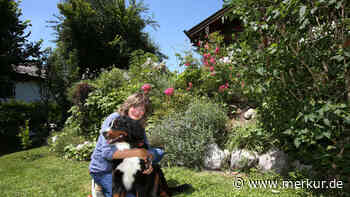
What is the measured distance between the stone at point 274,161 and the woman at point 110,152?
2118mm

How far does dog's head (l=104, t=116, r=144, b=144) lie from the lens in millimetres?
2008

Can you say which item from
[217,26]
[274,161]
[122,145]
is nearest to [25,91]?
[217,26]

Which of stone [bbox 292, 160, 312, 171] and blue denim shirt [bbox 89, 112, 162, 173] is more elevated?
blue denim shirt [bbox 89, 112, 162, 173]

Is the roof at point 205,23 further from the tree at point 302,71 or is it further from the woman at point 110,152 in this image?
the woman at point 110,152

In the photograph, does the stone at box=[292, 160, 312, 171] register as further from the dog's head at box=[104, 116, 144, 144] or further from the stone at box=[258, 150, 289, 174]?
the dog's head at box=[104, 116, 144, 144]

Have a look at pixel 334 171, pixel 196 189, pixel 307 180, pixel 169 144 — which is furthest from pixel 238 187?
pixel 169 144

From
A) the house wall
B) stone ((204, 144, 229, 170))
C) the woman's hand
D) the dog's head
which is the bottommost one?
stone ((204, 144, 229, 170))

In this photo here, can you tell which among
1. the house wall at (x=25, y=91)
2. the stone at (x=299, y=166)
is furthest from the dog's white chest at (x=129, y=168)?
the house wall at (x=25, y=91)

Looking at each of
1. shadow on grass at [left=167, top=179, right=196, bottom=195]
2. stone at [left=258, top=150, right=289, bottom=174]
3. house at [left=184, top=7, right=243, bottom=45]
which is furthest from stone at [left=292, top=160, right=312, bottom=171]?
house at [left=184, top=7, right=243, bottom=45]

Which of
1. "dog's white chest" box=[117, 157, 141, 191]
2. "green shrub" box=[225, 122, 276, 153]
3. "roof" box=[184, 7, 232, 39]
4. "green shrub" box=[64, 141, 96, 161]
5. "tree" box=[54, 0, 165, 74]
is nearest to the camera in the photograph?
"dog's white chest" box=[117, 157, 141, 191]

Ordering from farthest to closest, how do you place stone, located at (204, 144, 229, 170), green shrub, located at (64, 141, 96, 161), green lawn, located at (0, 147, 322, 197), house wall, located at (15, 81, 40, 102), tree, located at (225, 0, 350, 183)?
1. house wall, located at (15, 81, 40, 102)
2. green shrub, located at (64, 141, 96, 161)
3. stone, located at (204, 144, 229, 170)
4. green lawn, located at (0, 147, 322, 197)
5. tree, located at (225, 0, 350, 183)

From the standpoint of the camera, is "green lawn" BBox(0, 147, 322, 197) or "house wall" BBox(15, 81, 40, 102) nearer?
"green lawn" BBox(0, 147, 322, 197)

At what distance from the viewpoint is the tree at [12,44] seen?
9773 millimetres

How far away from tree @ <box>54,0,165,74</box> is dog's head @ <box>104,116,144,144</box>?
49.0ft
